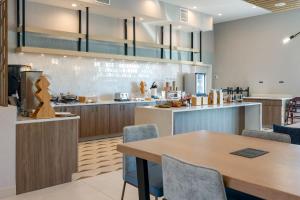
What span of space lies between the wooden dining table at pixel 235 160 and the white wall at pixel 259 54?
693 centimetres

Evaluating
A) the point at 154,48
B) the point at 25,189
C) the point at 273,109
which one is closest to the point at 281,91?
the point at 273,109

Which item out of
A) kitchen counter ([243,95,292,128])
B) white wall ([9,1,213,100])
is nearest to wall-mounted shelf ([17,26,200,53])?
white wall ([9,1,213,100])

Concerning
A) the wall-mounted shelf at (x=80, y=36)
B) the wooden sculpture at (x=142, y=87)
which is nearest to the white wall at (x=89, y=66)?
the wooden sculpture at (x=142, y=87)

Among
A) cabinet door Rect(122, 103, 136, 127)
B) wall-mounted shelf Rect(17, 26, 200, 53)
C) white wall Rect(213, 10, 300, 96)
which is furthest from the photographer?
white wall Rect(213, 10, 300, 96)

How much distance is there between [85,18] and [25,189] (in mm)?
4546

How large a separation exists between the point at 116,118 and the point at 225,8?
4.50 m

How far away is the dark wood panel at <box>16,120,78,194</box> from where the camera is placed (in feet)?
10.5

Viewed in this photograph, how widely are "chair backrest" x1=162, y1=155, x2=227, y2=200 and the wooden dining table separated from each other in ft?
0.29

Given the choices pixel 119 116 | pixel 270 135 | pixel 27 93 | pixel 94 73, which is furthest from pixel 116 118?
pixel 270 135

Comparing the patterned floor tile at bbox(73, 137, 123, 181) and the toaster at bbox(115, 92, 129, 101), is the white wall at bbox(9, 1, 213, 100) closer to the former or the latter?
the toaster at bbox(115, 92, 129, 101)

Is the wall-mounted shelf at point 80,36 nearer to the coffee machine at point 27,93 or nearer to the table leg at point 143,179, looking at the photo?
the coffee machine at point 27,93

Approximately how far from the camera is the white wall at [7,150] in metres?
3.04

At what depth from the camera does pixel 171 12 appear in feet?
25.2

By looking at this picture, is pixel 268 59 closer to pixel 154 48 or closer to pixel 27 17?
pixel 154 48
